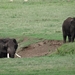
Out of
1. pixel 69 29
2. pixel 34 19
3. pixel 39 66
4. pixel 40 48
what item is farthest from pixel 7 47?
Answer: pixel 34 19

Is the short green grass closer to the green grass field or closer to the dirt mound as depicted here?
the green grass field

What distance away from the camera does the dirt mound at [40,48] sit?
19.1 metres

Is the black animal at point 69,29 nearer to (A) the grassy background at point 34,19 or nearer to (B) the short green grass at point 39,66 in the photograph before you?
(A) the grassy background at point 34,19

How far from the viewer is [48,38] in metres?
21.0

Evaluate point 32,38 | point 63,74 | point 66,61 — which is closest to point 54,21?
point 32,38

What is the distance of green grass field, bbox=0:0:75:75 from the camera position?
12578 mm

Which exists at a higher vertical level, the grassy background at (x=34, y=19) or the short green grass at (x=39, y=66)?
the short green grass at (x=39, y=66)

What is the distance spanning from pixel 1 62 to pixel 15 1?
27.4m

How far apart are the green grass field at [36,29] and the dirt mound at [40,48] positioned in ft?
2.84

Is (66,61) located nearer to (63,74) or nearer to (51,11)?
(63,74)

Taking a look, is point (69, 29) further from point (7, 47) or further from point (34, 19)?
point (34, 19)

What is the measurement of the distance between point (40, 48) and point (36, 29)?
4.39 metres

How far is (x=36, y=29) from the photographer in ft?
78.4

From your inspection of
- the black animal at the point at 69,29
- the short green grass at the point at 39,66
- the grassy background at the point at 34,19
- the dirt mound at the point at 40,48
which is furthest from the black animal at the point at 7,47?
the grassy background at the point at 34,19
